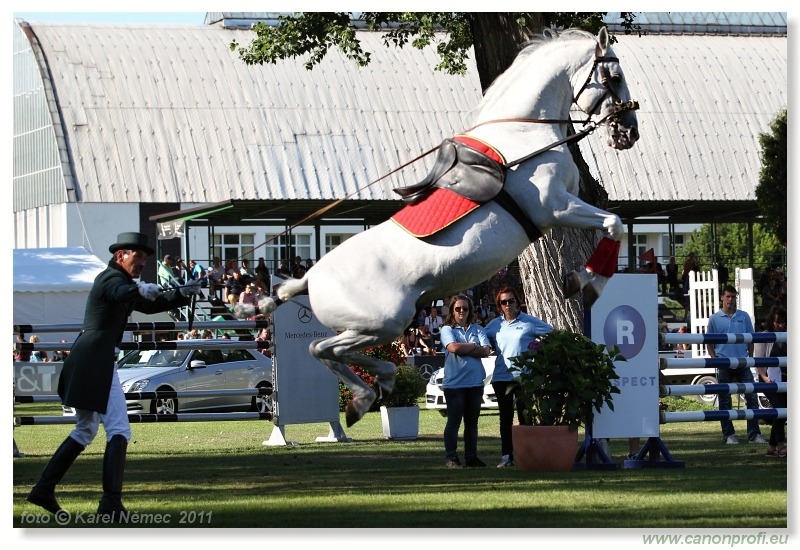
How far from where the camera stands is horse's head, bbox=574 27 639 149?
325 inches

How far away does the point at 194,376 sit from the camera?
65.8 feet

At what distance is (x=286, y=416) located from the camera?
14.6 metres

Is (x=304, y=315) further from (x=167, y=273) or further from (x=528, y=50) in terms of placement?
(x=167, y=273)

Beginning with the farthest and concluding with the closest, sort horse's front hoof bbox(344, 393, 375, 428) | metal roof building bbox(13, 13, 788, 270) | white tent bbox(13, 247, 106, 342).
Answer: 1. metal roof building bbox(13, 13, 788, 270)
2. white tent bbox(13, 247, 106, 342)
3. horse's front hoof bbox(344, 393, 375, 428)

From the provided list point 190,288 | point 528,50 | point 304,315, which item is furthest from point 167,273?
point 528,50

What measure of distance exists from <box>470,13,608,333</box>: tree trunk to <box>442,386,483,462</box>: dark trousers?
3.19 metres

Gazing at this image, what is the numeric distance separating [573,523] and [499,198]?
199 cm

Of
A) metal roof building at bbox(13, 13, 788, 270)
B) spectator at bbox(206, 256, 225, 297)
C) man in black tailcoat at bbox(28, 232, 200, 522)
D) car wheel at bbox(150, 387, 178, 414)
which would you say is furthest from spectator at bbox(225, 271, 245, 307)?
metal roof building at bbox(13, 13, 788, 270)

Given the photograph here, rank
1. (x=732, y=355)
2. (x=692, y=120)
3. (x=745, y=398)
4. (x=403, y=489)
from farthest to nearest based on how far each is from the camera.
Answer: (x=692, y=120) < (x=732, y=355) < (x=745, y=398) < (x=403, y=489)

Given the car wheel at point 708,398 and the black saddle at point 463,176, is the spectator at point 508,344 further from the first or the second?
the car wheel at point 708,398

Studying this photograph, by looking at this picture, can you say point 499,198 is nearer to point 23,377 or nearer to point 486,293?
point 23,377

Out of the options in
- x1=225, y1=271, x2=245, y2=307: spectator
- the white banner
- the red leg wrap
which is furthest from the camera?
the white banner

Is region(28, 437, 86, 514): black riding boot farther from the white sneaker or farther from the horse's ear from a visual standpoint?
the white sneaker

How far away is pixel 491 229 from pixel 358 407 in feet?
4.63
